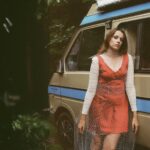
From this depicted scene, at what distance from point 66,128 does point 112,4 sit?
6.56ft

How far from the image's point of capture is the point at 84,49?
20.2 ft

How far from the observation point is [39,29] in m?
2.18

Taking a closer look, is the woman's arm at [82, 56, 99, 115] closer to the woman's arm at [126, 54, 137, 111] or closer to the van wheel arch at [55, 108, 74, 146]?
the woman's arm at [126, 54, 137, 111]

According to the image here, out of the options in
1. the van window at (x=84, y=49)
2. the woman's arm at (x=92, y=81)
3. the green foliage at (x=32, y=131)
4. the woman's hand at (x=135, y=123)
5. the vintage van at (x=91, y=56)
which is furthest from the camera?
the van window at (x=84, y=49)

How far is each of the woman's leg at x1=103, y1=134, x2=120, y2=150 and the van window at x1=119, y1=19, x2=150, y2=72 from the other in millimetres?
798

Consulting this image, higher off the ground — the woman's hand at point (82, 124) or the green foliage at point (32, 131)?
the green foliage at point (32, 131)

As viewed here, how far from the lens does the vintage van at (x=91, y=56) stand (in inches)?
194

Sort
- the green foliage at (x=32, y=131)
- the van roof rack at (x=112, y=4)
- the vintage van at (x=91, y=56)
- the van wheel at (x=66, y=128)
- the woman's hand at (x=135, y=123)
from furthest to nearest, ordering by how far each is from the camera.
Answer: the van wheel at (x=66, y=128) → the van roof rack at (x=112, y=4) → the vintage van at (x=91, y=56) → the woman's hand at (x=135, y=123) → the green foliage at (x=32, y=131)

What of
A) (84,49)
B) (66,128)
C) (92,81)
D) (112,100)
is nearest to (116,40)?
(92,81)

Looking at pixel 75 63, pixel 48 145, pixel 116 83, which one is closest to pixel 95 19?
pixel 75 63

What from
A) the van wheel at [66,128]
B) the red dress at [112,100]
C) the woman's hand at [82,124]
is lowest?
the van wheel at [66,128]

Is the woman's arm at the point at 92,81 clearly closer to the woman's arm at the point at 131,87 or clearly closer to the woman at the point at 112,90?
the woman at the point at 112,90

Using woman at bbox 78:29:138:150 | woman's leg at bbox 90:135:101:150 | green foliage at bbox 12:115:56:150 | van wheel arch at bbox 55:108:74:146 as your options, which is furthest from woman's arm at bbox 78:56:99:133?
green foliage at bbox 12:115:56:150

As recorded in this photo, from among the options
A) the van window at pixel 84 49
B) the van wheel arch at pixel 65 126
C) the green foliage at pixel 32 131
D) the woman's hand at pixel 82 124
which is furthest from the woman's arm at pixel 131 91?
the green foliage at pixel 32 131
